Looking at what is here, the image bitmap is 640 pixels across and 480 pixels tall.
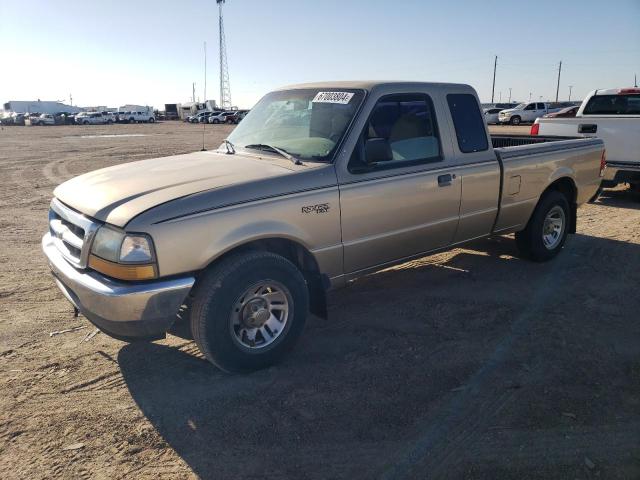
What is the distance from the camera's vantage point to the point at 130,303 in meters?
3.00

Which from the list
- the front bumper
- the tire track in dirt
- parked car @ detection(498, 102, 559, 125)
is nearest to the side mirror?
the front bumper

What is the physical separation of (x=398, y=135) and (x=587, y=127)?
6211 mm

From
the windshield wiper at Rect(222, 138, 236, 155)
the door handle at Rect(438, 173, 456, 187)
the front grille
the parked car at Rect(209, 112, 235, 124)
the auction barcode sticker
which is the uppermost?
the parked car at Rect(209, 112, 235, 124)

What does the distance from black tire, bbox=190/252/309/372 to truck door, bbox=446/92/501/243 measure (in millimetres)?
1990

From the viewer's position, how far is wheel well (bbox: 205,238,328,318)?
370 cm

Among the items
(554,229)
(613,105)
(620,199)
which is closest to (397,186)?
(554,229)

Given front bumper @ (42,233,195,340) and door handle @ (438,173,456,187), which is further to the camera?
door handle @ (438,173,456,187)

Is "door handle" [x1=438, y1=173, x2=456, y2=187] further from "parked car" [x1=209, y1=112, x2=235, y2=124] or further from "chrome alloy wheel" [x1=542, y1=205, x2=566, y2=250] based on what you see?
"parked car" [x1=209, y1=112, x2=235, y2=124]

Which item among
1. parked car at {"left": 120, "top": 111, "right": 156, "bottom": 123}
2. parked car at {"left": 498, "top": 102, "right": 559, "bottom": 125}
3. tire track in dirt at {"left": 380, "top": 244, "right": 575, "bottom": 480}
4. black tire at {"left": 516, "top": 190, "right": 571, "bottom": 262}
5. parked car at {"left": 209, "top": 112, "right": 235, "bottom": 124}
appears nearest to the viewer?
tire track in dirt at {"left": 380, "top": 244, "right": 575, "bottom": 480}

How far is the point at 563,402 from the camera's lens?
3236 millimetres

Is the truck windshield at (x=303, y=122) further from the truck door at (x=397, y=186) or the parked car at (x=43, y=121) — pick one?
the parked car at (x=43, y=121)

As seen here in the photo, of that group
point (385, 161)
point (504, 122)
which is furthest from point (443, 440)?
point (504, 122)

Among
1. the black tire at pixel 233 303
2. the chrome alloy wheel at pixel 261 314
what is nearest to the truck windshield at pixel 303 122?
the black tire at pixel 233 303

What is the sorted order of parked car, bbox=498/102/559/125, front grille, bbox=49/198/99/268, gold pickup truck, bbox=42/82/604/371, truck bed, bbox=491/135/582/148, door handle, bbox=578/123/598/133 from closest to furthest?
gold pickup truck, bbox=42/82/604/371
front grille, bbox=49/198/99/268
truck bed, bbox=491/135/582/148
door handle, bbox=578/123/598/133
parked car, bbox=498/102/559/125
